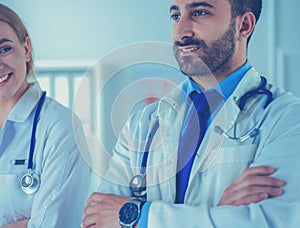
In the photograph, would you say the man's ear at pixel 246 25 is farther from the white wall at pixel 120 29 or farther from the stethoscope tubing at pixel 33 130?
the stethoscope tubing at pixel 33 130

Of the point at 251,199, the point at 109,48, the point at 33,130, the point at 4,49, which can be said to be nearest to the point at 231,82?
the point at 251,199

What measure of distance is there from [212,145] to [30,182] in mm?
453

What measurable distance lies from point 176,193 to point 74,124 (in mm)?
353

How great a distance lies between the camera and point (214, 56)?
3.20ft

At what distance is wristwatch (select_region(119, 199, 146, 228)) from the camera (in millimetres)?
830

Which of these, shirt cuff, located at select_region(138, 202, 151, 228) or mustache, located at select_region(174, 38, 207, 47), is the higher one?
mustache, located at select_region(174, 38, 207, 47)

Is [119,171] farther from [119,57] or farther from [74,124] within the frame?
[119,57]

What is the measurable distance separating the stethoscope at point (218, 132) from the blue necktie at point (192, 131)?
5 centimetres

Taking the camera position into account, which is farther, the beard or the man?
the beard

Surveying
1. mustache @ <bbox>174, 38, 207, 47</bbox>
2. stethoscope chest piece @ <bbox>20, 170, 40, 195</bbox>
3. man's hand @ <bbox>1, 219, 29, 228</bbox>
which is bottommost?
man's hand @ <bbox>1, 219, 29, 228</bbox>

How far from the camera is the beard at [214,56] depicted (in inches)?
38.1

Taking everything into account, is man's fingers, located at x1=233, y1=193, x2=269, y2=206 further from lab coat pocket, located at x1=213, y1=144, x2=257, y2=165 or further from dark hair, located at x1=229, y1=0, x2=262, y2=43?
dark hair, located at x1=229, y1=0, x2=262, y2=43

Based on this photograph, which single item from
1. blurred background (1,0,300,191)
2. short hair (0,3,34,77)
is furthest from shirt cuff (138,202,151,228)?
short hair (0,3,34,77)

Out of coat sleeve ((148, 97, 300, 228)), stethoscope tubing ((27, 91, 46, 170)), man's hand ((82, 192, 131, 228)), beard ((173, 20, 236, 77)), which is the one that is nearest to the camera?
coat sleeve ((148, 97, 300, 228))
